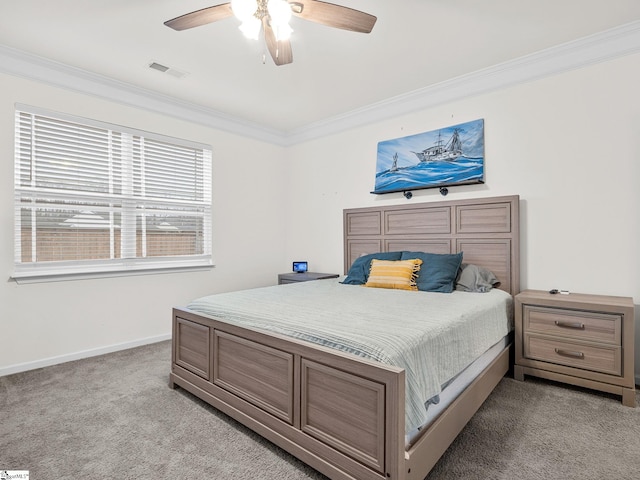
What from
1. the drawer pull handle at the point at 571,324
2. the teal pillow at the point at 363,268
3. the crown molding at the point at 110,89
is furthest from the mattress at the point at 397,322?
the crown molding at the point at 110,89

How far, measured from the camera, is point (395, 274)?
3154mm

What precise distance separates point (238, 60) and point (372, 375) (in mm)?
2808

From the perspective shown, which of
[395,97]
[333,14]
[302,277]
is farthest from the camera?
[302,277]

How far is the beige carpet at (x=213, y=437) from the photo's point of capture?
1.67 meters

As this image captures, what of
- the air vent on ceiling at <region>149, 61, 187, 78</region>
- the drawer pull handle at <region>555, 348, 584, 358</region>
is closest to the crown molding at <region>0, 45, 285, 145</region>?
the air vent on ceiling at <region>149, 61, 187, 78</region>

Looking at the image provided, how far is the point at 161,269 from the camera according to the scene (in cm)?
378

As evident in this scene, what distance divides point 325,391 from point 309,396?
118 millimetres

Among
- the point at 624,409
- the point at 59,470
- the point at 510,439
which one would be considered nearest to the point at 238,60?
the point at 59,470

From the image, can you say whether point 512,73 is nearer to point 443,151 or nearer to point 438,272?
point 443,151

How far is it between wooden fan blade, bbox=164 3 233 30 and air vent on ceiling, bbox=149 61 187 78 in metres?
1.20

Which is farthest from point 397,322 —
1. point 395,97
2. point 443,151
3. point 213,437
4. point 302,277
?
point 395,97

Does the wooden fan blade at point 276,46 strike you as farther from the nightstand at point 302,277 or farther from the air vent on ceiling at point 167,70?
the nightstand at point 302,277

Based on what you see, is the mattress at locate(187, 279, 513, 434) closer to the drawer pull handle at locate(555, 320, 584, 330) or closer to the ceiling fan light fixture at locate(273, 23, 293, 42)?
the drawer pull handle at locate(555, 320, 584, 330)

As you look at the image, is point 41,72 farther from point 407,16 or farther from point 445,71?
point 445,71
